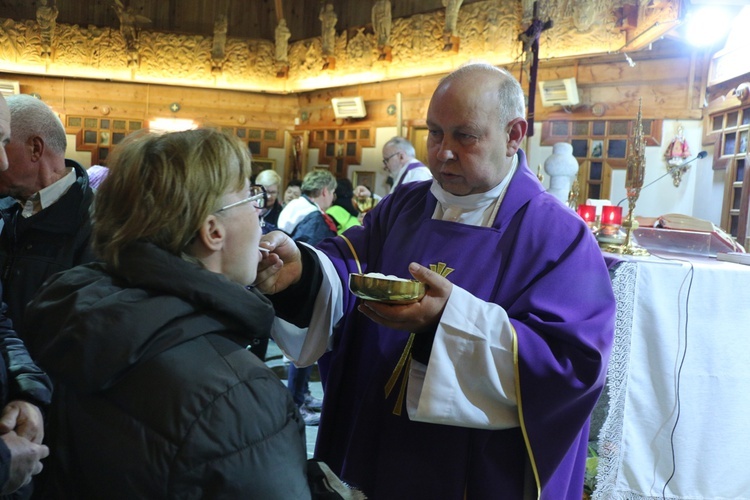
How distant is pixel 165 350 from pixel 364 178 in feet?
31.7

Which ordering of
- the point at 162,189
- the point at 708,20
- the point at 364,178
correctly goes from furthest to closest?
the point at 364,178 < the point at 708,20 < the point at 162,189

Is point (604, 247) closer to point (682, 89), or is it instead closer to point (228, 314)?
point (228, 314)

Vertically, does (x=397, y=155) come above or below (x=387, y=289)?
above

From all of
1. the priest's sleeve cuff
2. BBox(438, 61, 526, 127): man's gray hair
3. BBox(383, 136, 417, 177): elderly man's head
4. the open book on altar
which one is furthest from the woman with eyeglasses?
BBox(383, 136, 417, 177): elderly man's head

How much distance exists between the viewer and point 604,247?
11.1 ft

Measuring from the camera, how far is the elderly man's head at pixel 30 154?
7.56 ft

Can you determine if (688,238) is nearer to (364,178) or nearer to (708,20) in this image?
(708,20)

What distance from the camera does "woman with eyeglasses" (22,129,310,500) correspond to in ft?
3.35

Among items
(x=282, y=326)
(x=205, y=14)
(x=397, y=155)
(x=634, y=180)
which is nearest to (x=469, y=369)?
(x=282, y=326)

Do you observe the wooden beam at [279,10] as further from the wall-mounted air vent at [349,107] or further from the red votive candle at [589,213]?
the red votive candle at [589,213]

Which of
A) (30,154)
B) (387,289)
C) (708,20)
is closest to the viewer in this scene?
(387,289)

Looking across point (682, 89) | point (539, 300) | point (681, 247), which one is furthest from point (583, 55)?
point (539, 300)

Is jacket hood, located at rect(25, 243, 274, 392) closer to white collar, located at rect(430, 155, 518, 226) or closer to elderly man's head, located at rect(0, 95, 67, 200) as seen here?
white collar, located at rect(430, 155, 518, 226)

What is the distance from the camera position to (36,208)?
2.33 meters
